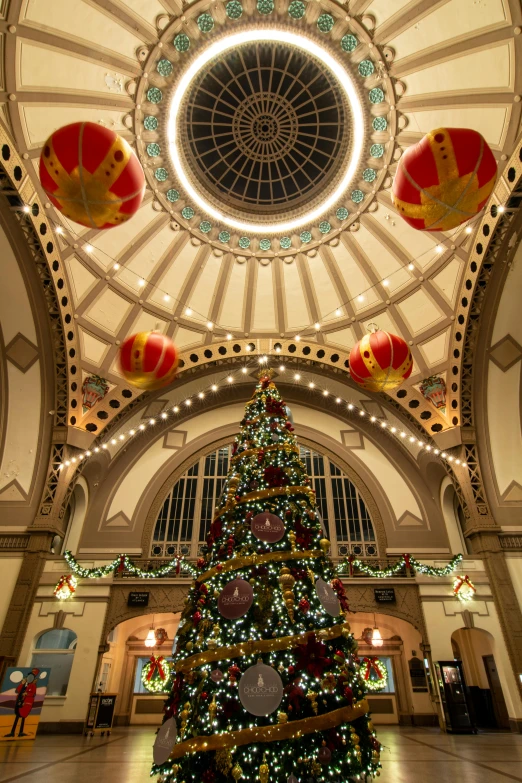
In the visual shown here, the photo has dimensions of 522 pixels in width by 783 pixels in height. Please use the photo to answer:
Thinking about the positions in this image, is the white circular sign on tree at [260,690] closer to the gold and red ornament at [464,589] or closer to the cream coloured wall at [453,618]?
the cream coloured wall at [453,618]

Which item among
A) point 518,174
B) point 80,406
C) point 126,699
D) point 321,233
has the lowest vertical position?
point 126,699

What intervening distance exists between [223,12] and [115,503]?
48.8ft

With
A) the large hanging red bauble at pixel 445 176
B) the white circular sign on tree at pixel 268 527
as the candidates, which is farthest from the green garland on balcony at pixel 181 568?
the large hanging red bauble at pixel 445 176

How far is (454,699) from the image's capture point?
9.66 meters

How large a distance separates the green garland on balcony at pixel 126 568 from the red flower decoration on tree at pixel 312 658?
Result: 30.5ft

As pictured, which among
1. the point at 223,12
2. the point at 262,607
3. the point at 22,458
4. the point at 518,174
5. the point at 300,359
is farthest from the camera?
the point at 300,359

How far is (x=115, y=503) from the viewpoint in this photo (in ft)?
48.1

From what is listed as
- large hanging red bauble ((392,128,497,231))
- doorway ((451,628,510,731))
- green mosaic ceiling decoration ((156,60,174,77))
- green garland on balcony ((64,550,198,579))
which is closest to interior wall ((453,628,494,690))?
doorway ((451,628,510,731))

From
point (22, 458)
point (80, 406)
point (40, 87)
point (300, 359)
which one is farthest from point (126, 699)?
point (40, 87)

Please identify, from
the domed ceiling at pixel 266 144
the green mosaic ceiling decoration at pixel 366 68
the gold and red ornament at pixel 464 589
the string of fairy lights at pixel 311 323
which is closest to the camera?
the domed ceiling at pixel 266 144

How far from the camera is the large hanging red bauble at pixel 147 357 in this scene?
894 centimetres

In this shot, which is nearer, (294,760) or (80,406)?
(294,760)

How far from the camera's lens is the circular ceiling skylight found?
37.9 ft

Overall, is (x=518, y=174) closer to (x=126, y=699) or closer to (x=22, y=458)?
(x=22, y=458)
